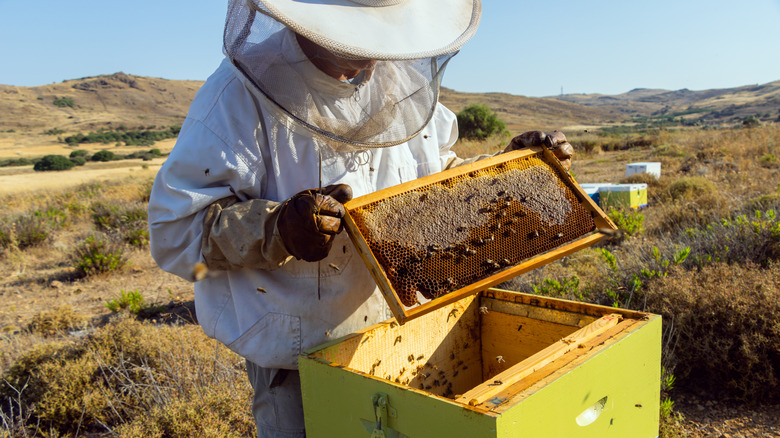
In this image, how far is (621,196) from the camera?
26.6 feet

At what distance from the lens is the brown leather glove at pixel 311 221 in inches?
63.5

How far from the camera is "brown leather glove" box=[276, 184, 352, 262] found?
1.61m

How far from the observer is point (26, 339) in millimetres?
5633

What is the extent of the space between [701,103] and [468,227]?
5647 inches

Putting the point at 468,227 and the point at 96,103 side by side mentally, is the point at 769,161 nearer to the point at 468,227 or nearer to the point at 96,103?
the point at 468,227

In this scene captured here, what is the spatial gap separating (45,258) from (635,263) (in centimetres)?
1010

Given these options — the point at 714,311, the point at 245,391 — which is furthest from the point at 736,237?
the point at 245,391

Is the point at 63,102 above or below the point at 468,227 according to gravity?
above

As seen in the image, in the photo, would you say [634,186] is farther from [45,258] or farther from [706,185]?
[45,258]

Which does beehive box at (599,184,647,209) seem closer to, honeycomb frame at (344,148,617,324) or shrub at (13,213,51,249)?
honeycomb frame at (344,148,617,324)

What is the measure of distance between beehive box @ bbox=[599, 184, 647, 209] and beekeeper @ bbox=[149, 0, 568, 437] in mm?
6749

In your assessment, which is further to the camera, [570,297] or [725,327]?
[570,297]

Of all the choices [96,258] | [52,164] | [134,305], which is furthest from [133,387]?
[52,164]

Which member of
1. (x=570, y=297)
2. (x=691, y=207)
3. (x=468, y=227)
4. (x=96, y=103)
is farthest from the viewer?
(x=96, y=103)
